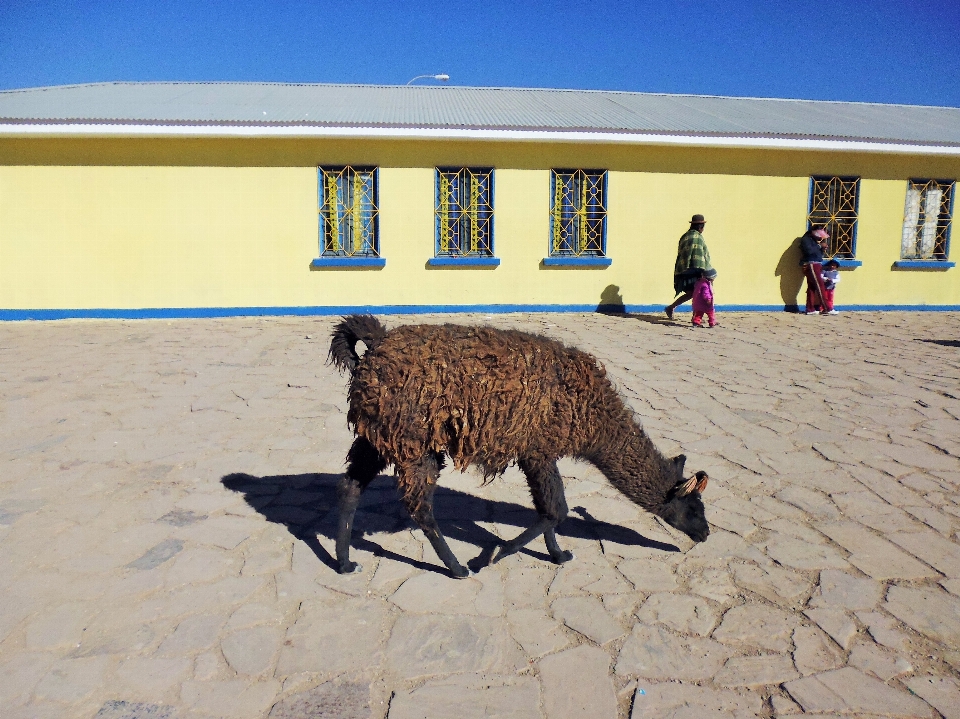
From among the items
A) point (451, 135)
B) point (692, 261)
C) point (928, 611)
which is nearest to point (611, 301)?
point (692, 261)

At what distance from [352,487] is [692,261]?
8.90 meters

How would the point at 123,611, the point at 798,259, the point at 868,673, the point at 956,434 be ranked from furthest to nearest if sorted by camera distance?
the point at 798,259, the point at 956,434, the point at 123,611, the point at 868,673

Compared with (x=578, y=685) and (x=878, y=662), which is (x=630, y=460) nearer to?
(x=578, y=685)

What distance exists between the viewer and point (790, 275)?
13109 mm

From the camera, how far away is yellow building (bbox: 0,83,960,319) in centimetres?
1138

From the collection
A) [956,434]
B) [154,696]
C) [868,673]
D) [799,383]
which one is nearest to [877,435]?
[956,434]

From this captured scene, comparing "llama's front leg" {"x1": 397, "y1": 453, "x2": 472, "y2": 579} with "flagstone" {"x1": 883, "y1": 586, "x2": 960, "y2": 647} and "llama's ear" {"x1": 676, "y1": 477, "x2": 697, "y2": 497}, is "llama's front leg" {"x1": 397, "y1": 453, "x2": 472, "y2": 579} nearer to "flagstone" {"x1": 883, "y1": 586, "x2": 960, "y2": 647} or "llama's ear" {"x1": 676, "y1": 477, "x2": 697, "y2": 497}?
"llama's ear" {"x1": 676, "y1": 477, "x2": 697, "y2": 497}

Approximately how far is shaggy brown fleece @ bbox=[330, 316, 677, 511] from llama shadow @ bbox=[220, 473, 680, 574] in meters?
0.73

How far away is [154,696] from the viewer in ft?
8.21

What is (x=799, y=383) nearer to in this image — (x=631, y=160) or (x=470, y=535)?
(x=470, y=535)

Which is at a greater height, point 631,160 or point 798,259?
point 631,160

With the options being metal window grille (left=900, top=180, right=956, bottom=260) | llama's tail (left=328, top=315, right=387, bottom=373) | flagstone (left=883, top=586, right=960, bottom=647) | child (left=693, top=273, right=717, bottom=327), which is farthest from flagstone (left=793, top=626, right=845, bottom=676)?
metal window grille (left=900, top=180, right=956, bottom=260)

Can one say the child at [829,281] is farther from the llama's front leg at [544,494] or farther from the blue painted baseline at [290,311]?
the llama's front leg at [544,494]

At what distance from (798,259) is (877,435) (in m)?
8.33
